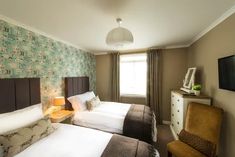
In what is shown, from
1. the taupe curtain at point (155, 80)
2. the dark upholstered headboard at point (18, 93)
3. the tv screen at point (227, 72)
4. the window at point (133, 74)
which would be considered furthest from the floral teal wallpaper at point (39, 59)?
the tv screen at point (227, 72)

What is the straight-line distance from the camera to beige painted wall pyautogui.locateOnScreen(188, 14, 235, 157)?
1.77 metres

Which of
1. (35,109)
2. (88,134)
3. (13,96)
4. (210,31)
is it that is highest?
(210,31)

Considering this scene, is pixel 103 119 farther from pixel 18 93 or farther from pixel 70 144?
pixel 18 93

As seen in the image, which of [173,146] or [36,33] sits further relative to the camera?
[36,33]

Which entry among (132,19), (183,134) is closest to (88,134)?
(183,134)

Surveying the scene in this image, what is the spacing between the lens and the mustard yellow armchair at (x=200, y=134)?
5.88 feet

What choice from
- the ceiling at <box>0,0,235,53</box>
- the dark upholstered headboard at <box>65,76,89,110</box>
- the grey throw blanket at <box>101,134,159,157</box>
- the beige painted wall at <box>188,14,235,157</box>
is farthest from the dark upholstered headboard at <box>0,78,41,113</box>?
the beige painted wall at <box>188,14,235,157</box>

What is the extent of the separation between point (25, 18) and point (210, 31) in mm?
3221

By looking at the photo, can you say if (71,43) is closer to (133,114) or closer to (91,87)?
(91,87)

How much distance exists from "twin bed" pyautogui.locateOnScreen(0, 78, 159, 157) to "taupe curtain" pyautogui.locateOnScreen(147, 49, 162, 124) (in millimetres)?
2404

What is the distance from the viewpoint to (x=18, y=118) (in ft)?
5.66

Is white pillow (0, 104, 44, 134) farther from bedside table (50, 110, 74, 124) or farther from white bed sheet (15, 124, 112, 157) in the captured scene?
bedside table (50, 110, 74, 124)

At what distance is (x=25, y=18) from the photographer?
2014 mm

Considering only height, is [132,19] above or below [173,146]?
above
